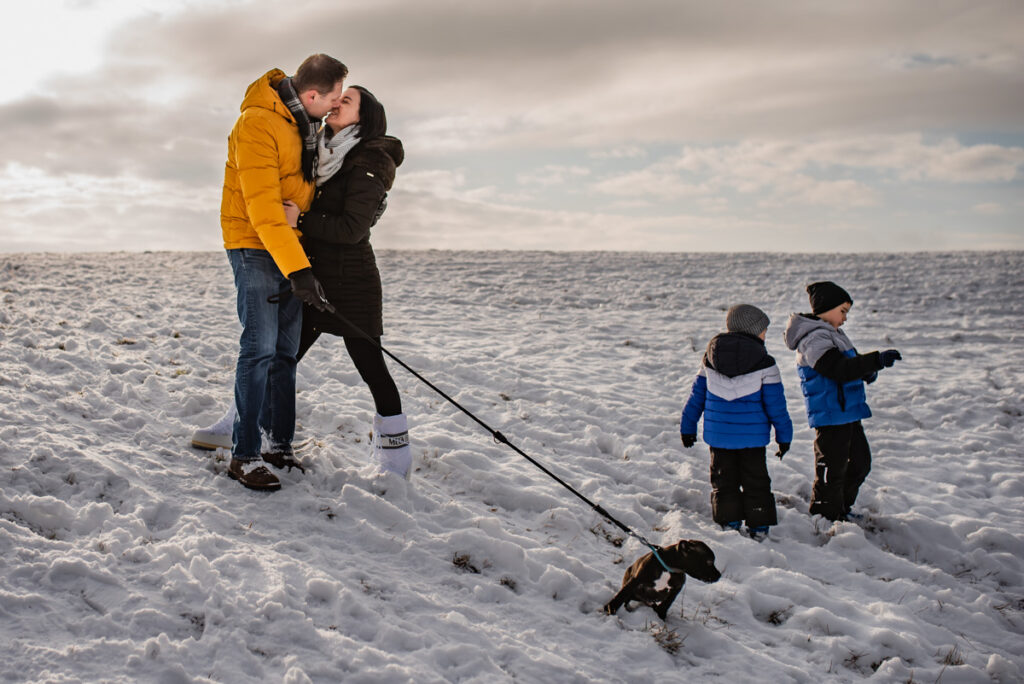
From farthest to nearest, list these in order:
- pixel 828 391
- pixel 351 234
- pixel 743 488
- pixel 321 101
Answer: pixel 828 391, pixel 743 488, pixel 351 234, pixel 321 101

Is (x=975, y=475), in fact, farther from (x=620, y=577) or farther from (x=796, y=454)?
(x=620, y=577)

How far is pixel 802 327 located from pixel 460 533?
3.27m

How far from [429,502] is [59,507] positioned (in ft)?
6.97

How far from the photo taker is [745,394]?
5121 mm

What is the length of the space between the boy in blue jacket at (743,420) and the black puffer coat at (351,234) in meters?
2.54

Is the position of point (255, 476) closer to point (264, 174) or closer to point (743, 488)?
point (264, 174)

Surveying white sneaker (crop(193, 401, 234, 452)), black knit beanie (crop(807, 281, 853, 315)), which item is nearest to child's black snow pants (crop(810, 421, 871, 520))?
black knit beanie (crop(807, 281, 853, 315))

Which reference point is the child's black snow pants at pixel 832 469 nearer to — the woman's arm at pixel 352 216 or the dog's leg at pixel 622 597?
the dog's leg at pixel 622 597

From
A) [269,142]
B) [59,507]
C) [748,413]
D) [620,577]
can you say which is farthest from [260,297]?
[748,413]

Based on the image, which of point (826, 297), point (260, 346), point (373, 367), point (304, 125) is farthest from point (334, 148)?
point (826, 297)

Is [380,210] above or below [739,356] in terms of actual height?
above

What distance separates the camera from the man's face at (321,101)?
4027mm

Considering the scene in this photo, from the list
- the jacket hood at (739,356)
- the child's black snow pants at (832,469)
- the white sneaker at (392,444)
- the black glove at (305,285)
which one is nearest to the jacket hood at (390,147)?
the black glove at (305,285)

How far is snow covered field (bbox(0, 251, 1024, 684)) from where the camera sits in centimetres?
315
